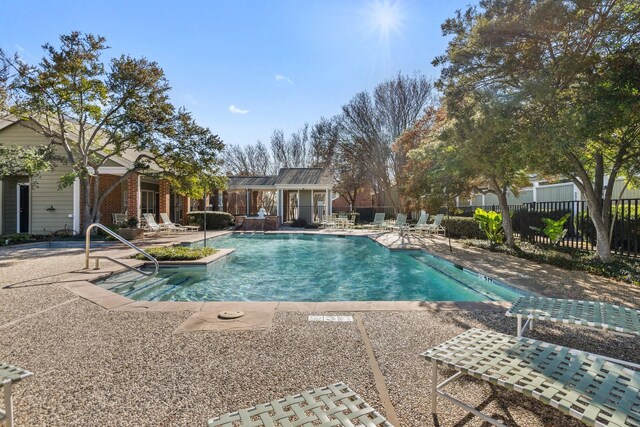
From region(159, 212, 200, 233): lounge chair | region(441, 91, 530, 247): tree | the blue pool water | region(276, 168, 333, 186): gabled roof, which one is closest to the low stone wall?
region(159, 212, 200, 233): lounge chair

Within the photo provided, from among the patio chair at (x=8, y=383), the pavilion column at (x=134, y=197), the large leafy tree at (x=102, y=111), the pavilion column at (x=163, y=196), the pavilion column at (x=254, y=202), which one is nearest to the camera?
the patio chair at (x=8, y=383)

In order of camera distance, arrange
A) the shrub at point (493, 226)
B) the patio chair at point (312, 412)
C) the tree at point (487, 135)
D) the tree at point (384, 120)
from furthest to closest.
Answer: the tree at point (384, 120)
the shrub at point (493, 226)
the tree at point (487, 135)
the patio chair at point (312, 412)

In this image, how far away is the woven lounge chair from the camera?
5.32 feet

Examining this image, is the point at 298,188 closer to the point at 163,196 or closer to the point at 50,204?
the point at 163,196

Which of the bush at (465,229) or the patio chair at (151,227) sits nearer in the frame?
the bush at (465,229)

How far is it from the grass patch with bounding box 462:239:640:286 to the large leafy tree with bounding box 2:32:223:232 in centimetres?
1271

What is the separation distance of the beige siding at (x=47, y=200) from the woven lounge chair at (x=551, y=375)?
17.5 m

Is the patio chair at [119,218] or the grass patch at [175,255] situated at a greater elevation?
the patio chair at [119,218]

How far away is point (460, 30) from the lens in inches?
339

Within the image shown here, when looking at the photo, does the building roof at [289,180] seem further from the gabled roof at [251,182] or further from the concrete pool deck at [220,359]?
the concrete pool deck at [220,359]

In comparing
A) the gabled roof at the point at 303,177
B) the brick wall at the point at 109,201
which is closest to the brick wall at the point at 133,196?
the brick wall at the point at 109,201

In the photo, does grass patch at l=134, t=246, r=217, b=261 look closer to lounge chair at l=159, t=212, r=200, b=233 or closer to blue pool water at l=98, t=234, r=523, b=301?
blue pool water at l=98, t=234, r=523, b=301

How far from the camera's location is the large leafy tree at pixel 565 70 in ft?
20.8

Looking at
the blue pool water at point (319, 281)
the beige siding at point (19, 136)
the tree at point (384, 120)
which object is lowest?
the blue pool water at point (319, 281)
